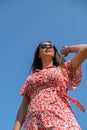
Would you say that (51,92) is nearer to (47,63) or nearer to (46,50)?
(47,63)

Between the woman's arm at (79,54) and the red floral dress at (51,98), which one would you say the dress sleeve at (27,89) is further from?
the woman's arm at (79,54)

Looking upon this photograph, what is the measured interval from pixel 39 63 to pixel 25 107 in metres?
0.56

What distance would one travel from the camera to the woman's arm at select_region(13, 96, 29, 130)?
3453 millimetres

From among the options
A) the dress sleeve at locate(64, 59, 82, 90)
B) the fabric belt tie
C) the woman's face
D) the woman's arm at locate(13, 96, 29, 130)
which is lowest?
the woman's arm at locate(13, 96, 29, 130)

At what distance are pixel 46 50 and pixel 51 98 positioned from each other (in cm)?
67

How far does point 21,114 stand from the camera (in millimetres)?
3543

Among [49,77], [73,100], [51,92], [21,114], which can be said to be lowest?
[21,114]

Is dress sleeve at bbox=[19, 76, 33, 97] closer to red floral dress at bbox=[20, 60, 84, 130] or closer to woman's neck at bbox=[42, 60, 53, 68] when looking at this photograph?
red floral dress at bbox=[20, 60, 84, 130]

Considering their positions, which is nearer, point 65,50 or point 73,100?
point 73,100

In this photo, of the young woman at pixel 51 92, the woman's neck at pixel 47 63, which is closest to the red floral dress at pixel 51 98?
the young woman at pixel 51 92

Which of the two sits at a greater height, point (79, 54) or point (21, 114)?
point (79, 54)

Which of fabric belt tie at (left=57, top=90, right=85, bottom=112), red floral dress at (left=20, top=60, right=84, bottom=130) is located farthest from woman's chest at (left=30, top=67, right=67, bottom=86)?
fabric belt tie at (left=57, top=90, right=85, bottom=112)

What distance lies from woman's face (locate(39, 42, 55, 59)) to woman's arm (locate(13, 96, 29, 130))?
519 mm

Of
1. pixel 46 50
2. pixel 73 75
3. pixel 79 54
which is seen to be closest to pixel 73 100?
pixel 73 75
